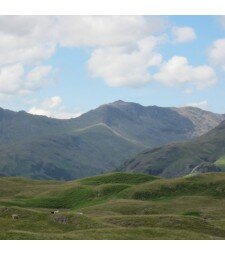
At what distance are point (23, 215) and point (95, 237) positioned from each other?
20628 millimetres

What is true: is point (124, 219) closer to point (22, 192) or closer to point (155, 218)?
point (155, 218)

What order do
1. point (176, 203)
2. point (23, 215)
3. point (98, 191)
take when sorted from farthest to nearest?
1. point (98, 191)
2. point (176, 203)
3. point (23, 215)

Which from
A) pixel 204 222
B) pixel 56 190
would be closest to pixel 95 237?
pixel 204 222

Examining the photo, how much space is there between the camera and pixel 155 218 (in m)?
69.0

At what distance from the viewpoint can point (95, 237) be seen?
165 ft

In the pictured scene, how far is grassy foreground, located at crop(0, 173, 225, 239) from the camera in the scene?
182 feet

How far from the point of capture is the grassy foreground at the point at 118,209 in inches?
2183

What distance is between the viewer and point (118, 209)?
96000 mm

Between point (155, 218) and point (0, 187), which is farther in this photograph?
point (0, 187)

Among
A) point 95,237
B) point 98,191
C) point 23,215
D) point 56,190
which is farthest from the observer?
point 56,190
